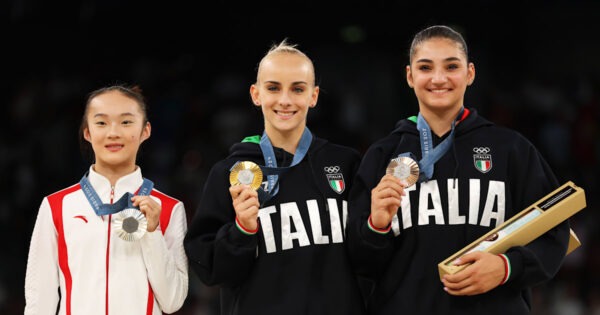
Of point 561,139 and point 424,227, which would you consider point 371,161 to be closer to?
point 424,227

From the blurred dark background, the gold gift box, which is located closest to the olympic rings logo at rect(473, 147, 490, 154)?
the gold gift box

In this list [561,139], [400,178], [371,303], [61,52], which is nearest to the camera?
[400,178]

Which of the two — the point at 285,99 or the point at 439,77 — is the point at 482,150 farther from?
the point at 285,99

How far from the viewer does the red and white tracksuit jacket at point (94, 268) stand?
315cm

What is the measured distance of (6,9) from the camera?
864 centimetres

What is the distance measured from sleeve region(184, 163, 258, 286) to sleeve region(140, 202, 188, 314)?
0.07 metres

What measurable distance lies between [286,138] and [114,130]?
0.66 metres

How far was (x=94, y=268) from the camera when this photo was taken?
3178 millimetres

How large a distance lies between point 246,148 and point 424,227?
75 cm

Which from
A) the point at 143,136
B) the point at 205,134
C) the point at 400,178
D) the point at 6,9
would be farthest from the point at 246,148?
the point at 6,9

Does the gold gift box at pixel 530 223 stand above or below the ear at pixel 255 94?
below

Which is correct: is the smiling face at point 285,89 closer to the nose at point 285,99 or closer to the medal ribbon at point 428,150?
the nose at point 285,99

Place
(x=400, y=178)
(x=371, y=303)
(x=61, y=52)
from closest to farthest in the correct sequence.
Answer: (x=400, y=178)
(x=371, y=303)
(x=61, y=52)

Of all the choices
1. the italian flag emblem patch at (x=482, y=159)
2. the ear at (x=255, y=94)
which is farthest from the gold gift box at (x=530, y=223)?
the ear at (x=255, y=94)
